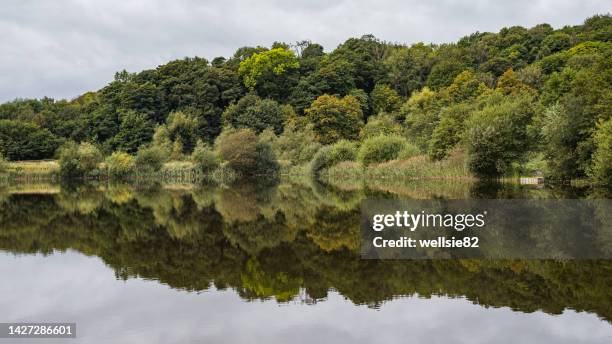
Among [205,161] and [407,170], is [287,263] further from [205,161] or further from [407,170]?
[205,161]

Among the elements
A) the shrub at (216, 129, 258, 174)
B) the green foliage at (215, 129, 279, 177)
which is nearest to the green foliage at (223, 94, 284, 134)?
the green foliage at (215, 129, 279, 177)

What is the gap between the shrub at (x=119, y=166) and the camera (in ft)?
167

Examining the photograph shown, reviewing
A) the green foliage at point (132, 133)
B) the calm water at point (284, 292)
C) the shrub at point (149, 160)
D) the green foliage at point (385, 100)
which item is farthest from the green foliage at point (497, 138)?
the green foliage at point (132, 133)

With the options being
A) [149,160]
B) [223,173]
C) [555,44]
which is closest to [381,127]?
[223,173]

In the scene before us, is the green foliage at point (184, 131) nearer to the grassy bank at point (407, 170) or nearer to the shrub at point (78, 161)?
the shrub at point (78, 161)

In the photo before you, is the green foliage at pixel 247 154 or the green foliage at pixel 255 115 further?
the green foliage at pixel 255 115

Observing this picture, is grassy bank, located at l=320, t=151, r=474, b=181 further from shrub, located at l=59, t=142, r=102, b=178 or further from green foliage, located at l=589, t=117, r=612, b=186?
shrub, located at l=59, t=142, r=102, b=178

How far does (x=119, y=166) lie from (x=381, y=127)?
Result: 85.7ft

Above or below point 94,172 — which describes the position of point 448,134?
above

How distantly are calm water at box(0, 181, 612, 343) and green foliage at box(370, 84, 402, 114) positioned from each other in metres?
54.4

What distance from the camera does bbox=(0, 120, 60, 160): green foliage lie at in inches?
2238

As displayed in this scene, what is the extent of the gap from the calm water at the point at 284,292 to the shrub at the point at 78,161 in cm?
3976

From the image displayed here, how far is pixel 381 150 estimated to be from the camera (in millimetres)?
42312

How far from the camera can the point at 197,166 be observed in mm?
50688
